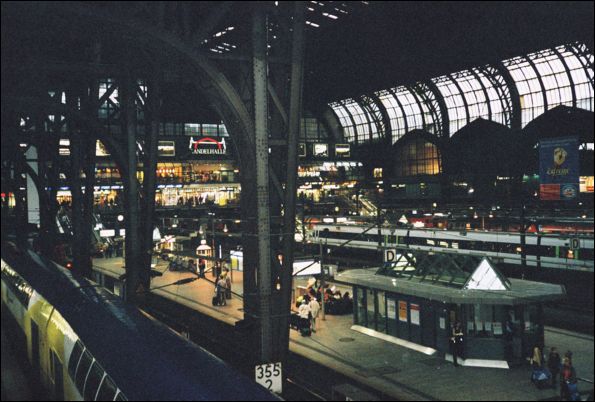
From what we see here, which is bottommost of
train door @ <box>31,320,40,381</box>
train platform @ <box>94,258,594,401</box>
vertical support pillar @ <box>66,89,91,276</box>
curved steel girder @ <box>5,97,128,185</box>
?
train platform @ <box>94,258,594,401</box>

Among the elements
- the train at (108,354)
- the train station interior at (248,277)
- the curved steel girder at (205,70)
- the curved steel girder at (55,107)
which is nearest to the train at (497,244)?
the train station interior at (248,277)

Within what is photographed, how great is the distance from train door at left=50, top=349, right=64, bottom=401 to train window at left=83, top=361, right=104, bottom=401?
1936 millimetres

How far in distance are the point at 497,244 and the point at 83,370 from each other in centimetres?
1957

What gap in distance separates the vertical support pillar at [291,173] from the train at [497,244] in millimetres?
6634

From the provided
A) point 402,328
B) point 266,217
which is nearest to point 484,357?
point 402,328

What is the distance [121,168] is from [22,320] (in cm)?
492

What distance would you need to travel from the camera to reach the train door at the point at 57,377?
33.0ft

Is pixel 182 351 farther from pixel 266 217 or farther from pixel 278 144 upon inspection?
pixel 278 144

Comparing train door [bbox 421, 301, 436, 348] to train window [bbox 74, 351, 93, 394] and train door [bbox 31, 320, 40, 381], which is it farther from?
train window [bbox 74, 351, 93, 394]

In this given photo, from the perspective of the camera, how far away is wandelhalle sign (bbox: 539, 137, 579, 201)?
84.3 feet

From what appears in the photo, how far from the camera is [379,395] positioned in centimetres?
1394

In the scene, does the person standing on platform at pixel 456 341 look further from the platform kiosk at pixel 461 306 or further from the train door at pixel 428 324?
the train door at pixel 428 324

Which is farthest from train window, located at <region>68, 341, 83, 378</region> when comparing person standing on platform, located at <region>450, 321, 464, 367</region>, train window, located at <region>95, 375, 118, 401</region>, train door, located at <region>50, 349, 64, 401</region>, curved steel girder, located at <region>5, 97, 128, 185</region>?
person standing on platform, located at <region>450, 321, 464, 367</region>

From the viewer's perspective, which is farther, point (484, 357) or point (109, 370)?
point (484, 357)
